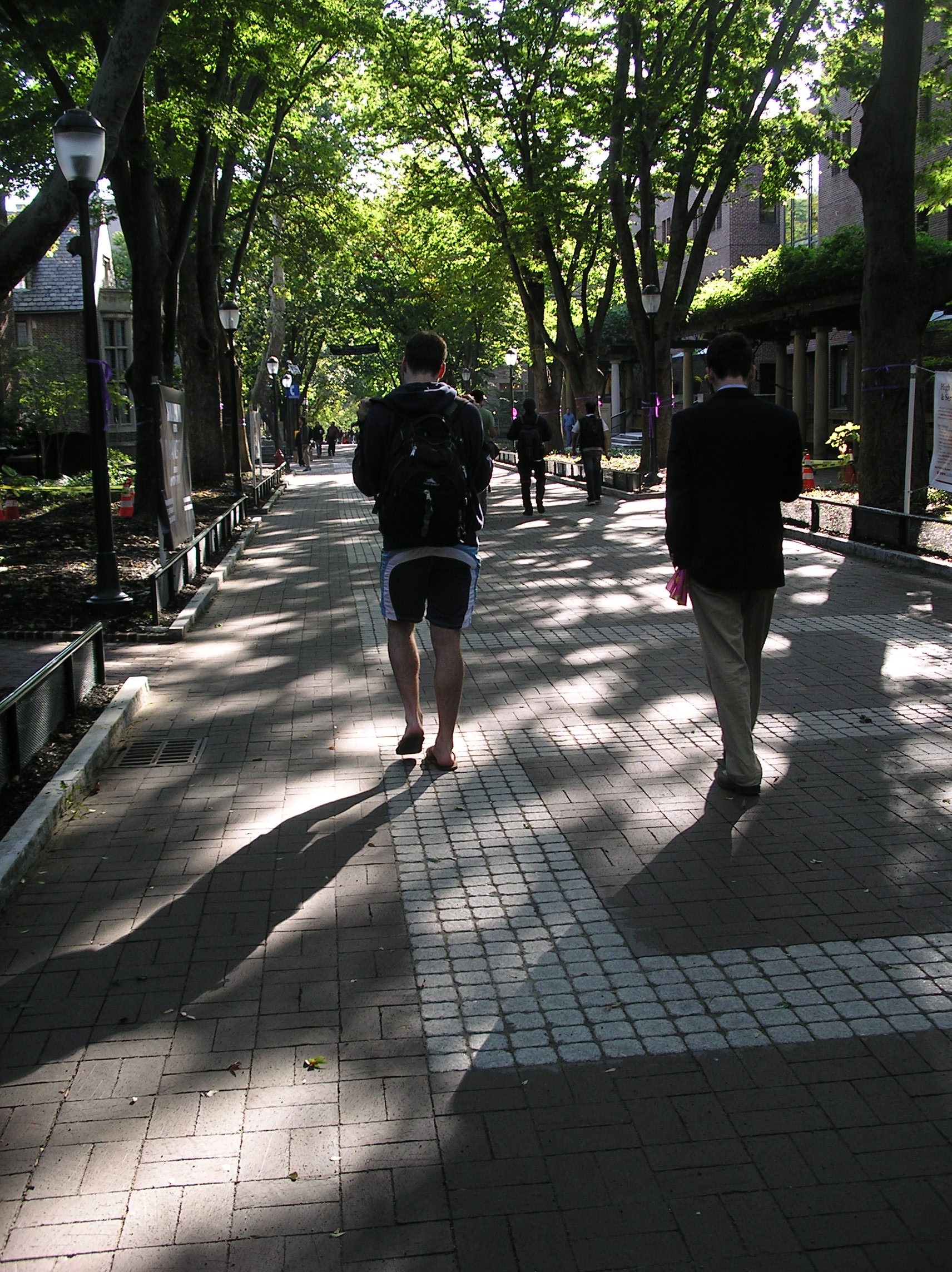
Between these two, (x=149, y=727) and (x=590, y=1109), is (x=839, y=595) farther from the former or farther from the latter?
(x=590, y=1109)

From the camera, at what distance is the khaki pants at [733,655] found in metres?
5.52

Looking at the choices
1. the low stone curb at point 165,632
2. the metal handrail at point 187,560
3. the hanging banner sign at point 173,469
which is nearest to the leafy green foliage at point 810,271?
the metal handrail at point 187,560

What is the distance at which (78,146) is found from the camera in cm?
923

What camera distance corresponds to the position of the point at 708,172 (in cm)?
2308

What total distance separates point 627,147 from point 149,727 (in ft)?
56.3

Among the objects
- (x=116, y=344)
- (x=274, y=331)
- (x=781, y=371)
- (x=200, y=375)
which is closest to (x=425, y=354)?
(x=200, y=375)

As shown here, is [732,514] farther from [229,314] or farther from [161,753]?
[229,314]

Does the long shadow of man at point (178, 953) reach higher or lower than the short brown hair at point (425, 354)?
lower

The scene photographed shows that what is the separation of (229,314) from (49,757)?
62.3 ft

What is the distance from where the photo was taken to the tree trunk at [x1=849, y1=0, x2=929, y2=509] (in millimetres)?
13391

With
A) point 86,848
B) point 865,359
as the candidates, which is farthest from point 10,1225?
point 865,359

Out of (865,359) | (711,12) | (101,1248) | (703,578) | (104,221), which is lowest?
(101,1248)

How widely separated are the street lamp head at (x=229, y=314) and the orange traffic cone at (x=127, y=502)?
372cm

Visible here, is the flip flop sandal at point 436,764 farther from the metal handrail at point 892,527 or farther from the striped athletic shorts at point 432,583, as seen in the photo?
the metal handrail at point 892,527
